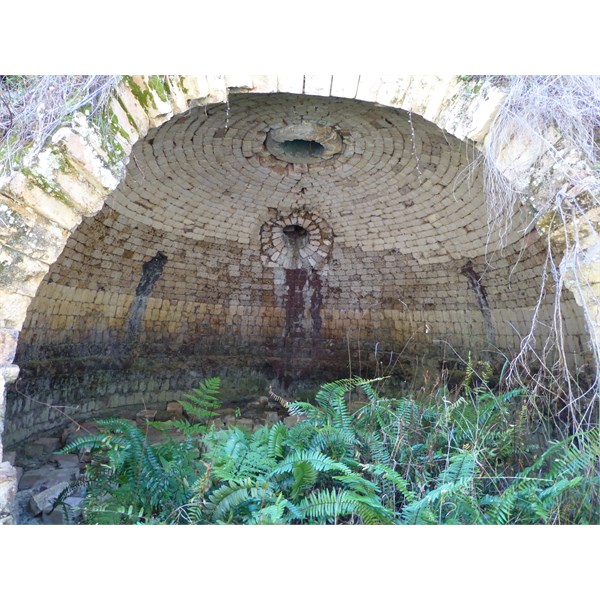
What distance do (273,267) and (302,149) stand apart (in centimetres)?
238

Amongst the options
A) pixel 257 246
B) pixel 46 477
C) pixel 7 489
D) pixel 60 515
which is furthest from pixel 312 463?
pixel 257 246

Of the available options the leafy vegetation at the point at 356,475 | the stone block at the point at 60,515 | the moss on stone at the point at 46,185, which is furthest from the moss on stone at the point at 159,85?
the stone block at the point at 60,515

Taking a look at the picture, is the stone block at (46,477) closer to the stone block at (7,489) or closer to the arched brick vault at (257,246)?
the arched brick vault at (257,246)

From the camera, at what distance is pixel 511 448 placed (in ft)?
12.0

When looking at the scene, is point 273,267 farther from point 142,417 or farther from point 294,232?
point 142,417

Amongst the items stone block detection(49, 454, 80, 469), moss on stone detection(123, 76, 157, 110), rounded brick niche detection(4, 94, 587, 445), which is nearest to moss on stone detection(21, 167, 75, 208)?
moss on stone detection(123, 76, 157, 110)

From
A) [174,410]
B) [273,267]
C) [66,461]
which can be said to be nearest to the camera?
[66,461]

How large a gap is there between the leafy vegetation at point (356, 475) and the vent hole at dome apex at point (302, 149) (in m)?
3.02

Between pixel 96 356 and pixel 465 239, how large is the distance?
509cm

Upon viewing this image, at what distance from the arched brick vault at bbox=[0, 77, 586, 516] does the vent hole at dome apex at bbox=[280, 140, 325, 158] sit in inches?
1.0

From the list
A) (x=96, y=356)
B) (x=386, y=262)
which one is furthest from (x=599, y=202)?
(x=96, y=356)

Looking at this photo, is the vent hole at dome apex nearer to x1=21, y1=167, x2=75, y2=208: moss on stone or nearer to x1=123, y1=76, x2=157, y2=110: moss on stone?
x1=123, y1=76, x2=157, y2=110: moss on stone

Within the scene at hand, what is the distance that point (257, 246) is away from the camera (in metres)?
7.57

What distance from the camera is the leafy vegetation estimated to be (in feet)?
9.23
